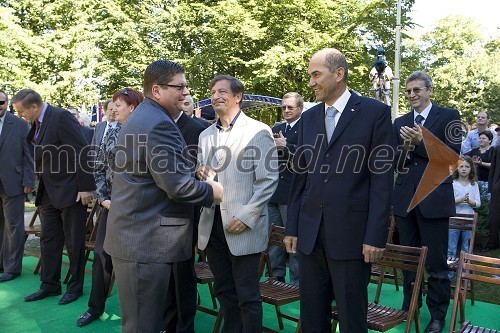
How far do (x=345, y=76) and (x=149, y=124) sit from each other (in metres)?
1.31

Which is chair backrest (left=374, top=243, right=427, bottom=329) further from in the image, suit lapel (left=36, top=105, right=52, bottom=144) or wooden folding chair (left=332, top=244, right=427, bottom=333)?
suit lapel (left=36, top=105, right=52, bottom=144)

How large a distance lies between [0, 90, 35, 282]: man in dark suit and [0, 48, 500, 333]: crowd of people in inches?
39.7

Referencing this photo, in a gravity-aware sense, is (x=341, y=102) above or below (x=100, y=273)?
above

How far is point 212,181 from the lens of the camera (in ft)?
9.59

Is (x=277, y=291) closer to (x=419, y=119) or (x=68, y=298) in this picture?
(x=419, y=119)

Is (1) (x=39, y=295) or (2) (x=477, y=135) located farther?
(2) (x=477, y=135)

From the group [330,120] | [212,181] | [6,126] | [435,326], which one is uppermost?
[330,120]

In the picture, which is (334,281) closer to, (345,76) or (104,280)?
(345,76)

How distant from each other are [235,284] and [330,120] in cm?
139

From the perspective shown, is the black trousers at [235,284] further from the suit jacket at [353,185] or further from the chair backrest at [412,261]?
the chair backrest at [412,261]

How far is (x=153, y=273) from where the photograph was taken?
272cm

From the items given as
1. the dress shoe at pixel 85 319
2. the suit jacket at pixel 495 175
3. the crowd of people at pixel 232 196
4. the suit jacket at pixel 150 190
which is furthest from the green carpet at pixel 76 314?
the suit jacket at pixel 495 175

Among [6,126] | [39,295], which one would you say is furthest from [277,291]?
[6,126]

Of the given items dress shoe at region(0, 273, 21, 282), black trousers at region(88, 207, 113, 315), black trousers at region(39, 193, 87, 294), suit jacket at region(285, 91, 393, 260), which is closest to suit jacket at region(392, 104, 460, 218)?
suit jacket at region(285, 91, 393, 260)
